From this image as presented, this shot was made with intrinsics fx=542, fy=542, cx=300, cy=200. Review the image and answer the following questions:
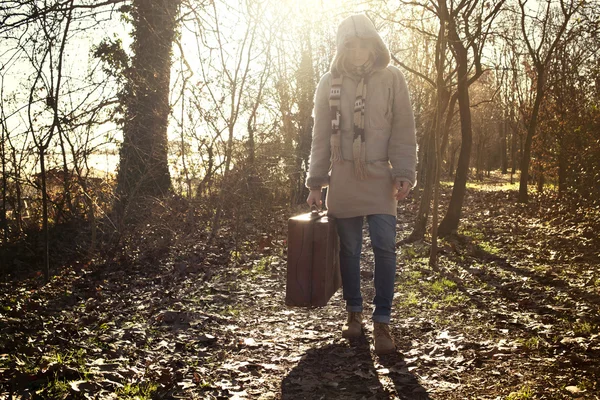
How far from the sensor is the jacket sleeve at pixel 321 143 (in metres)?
4.26

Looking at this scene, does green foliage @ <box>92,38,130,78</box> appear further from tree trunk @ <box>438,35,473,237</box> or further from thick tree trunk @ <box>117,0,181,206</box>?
tree trunk @ <box>438,35,473,237</box>

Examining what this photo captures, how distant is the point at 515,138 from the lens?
38.1m

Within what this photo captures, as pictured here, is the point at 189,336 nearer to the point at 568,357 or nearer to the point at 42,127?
the point at 568,357

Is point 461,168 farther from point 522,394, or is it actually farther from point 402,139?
point 522,394

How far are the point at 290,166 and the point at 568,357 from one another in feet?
32.5

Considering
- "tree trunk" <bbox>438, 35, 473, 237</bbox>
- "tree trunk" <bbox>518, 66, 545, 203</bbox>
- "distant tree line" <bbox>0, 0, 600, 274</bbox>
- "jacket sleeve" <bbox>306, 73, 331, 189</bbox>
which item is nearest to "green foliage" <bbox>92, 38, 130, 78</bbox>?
"distant tree line" <bbox>0, 0, 600, 274</bbox>

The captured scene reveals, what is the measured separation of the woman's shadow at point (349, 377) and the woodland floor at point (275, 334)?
0.01m

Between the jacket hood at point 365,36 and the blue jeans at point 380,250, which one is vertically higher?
the jacket hood at point 365,36

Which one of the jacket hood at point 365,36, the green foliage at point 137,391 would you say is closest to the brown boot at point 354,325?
the green foliage at point 137,391

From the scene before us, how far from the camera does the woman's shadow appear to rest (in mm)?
3373

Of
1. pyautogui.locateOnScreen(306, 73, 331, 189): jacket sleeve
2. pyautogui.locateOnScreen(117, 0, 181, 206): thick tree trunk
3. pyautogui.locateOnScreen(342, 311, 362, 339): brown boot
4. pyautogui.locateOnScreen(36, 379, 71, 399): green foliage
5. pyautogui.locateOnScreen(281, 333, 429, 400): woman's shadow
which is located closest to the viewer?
pyautogui.locateOnScreen(36, 379, 71, 399): green foliage

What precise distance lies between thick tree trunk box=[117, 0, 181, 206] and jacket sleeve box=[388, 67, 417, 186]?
189 inches

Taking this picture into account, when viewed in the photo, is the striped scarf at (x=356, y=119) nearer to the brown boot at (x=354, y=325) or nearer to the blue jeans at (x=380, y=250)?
the blue jeans at (x=380, y=250)

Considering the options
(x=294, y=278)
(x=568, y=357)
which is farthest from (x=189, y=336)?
(x=568, y=357)
